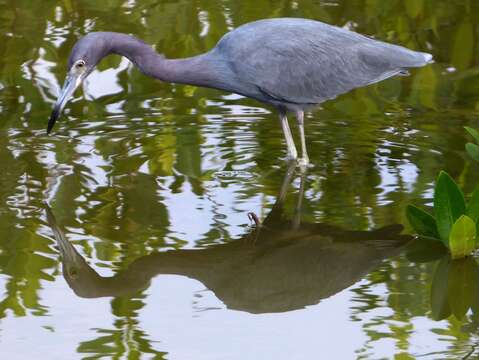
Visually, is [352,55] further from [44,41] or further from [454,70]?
[44,41]

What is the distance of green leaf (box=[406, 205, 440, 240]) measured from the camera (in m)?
4.98

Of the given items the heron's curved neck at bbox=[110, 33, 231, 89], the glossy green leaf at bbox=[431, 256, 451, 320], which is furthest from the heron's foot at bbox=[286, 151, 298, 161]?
the glossy green leaf at bbox=[431, 256, 451, 320]

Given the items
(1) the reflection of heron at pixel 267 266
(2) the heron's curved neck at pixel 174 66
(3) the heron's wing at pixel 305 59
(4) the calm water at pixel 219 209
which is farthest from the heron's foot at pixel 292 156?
(1) the reflection of heron at pixel 267 266

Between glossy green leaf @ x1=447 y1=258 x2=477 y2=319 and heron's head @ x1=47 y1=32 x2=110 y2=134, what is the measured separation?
228cm

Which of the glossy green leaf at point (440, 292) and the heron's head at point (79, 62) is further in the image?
the heron's head at point (79, 62)

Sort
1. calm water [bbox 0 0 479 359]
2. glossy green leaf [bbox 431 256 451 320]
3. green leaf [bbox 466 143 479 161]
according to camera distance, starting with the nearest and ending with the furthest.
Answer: calm water [bbox 0 0 479 359] → glossy green leaf [bbox 431 256 451 320] → green leaf [bbox 466 143 479 161]

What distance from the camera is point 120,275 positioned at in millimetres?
4906

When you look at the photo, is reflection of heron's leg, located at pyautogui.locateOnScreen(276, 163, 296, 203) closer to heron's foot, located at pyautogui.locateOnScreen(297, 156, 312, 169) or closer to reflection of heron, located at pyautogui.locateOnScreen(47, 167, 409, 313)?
heron's foot, located at pyautogui.locateOnScreen(297, 156, 312, 169)

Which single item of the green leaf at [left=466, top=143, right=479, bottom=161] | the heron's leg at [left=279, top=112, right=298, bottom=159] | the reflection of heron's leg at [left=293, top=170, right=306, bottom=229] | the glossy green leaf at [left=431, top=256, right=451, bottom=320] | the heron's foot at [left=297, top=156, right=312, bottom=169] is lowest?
the glossy green leaf at [left=431, top=256, right=451, bottom=320]

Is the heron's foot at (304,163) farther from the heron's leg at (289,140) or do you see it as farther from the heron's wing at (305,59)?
the heron's wing at (305,59)

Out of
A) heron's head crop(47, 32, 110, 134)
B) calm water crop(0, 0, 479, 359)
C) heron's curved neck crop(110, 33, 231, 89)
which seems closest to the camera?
calm water crop(0, 0, 479, 359)

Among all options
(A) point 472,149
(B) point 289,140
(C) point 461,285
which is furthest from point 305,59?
(C) point 461,285

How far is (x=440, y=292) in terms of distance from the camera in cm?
471

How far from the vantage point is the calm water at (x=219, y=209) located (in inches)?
172
